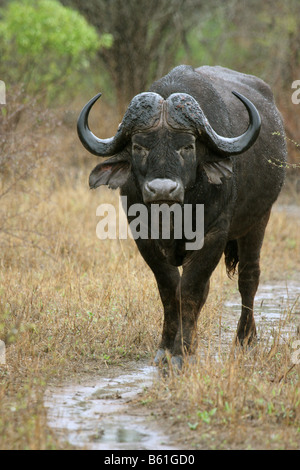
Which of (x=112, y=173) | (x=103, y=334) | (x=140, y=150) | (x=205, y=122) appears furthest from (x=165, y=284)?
(x=205, y=122)

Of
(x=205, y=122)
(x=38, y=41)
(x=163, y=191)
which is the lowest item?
(x=163, y=191)

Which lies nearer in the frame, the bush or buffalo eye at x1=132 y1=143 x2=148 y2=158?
buffalo eye at x1=132 y1=143 x2=148 y2=158

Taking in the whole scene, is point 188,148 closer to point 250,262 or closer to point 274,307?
point 250,262

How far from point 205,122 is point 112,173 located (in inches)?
28.4

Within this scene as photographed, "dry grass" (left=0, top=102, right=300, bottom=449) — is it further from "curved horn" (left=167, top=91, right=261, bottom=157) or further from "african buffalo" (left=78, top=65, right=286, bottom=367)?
"curved horn" (left=167, top=91, right=261, bottom=157)

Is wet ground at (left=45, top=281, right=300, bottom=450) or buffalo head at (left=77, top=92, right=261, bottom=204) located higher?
buffalo head at (left=77, top=92, right=261, bottom=204)

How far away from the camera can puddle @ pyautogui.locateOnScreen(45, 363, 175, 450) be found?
382 centimetres

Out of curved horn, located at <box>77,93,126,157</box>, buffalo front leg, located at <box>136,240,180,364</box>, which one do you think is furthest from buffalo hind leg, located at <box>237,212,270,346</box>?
curved horn, located at <box>77,93,126,157</box>

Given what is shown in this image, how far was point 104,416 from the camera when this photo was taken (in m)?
4.23

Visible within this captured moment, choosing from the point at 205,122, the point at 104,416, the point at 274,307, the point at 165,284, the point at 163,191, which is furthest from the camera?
the point at 274,307

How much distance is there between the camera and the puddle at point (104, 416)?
12.5 ft

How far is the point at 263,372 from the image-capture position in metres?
4.75
